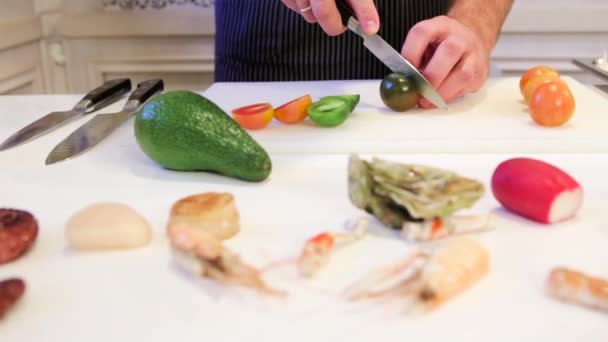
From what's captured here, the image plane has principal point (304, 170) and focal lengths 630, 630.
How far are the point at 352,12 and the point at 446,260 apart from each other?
0.57 m

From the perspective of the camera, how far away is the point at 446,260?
0.45 meters

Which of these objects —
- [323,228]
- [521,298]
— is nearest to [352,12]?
[323,228]

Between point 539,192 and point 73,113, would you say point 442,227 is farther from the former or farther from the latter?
point 73,113

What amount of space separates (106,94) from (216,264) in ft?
2.12

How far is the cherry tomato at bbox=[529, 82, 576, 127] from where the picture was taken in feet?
2.71

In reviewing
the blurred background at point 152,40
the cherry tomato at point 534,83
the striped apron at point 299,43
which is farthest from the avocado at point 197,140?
the blurred background at point 152,40

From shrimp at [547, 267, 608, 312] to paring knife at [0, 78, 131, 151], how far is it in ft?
2.22

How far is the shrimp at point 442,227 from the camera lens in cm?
52

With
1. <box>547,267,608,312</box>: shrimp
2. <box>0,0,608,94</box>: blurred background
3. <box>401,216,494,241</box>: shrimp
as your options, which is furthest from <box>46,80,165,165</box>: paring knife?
<box>0,0,608,94</box>: blurred background

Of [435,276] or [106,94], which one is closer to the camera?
[435,276]

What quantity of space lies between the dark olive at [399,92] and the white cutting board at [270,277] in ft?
0.81

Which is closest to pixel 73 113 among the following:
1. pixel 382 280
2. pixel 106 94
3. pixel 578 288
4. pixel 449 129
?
pixel 106 94

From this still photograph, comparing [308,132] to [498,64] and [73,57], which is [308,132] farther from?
[73,57]

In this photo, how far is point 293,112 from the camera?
0.87 metres
